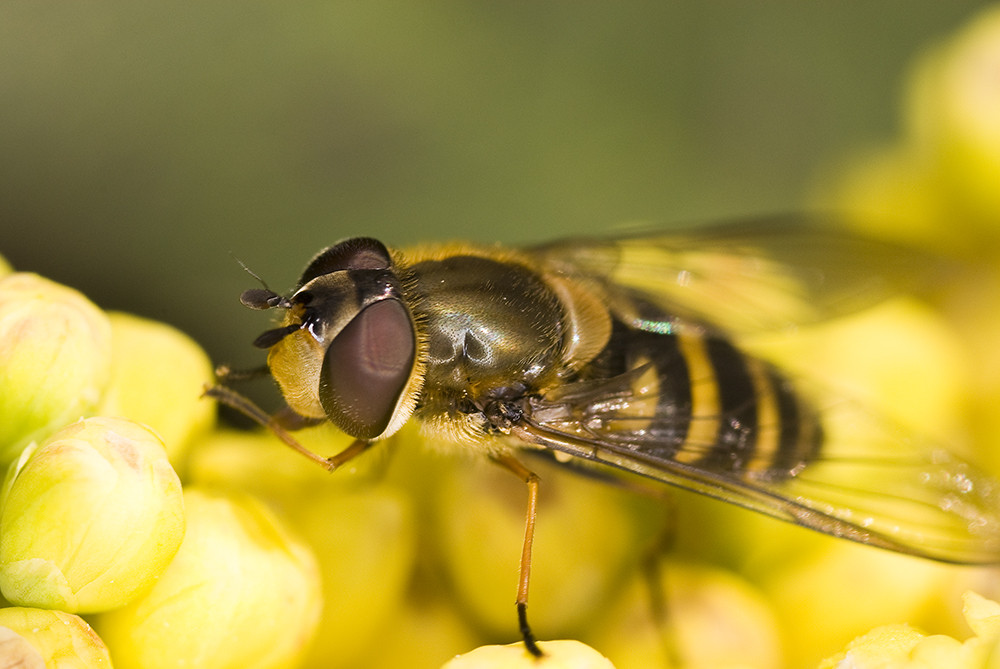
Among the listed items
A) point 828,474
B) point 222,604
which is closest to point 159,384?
point 222,604

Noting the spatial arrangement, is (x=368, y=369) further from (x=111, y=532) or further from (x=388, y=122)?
(x=388, y=122)

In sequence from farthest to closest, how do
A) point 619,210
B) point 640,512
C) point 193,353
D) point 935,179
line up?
point 619,210 → point 935,179 → point 640,512 → point 193,353

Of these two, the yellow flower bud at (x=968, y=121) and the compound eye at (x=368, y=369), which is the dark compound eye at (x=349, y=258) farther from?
the yellow flower bud at (x=968, y=121)

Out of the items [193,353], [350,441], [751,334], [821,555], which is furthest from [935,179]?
[193,353]

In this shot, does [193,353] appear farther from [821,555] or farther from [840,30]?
[840,30]

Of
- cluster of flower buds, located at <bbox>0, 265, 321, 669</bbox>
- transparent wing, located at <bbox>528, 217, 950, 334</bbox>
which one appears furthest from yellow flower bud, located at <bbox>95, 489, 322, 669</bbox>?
transparent wing, located at <bbox>528, 217, 950, 334</bbox>

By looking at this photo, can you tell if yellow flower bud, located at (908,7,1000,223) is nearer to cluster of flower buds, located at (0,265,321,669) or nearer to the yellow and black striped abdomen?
the yellow and black striped abdomen
